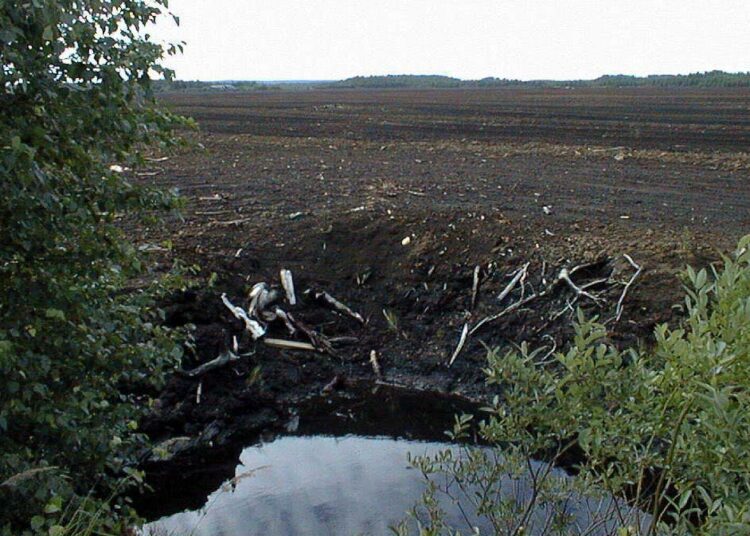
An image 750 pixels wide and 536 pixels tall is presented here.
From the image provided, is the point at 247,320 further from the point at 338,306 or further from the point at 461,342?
the point at 461,342

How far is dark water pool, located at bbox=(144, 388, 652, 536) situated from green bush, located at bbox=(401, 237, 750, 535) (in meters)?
1.47

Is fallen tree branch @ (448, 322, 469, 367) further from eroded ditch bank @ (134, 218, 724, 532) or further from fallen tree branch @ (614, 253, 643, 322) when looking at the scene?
fallen tree branch @ (614, 253, 643, 322)

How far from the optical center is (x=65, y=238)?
4375 mm

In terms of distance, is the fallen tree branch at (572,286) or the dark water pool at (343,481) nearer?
the dark water pool at (343,481)

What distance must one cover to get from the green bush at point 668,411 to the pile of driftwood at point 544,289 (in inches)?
190

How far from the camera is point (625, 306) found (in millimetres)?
9117

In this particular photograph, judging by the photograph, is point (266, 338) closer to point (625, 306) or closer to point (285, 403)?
point (285, 403)

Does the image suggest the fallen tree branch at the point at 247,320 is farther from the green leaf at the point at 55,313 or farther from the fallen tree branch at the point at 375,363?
the green leaf at the point at 55,313

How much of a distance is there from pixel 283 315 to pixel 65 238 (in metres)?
5.61

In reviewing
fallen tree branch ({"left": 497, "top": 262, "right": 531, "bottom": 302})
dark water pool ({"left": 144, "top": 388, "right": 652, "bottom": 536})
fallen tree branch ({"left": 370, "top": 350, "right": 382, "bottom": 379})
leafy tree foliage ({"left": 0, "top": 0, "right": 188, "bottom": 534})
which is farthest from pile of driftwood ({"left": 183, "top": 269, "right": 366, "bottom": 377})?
leafy tree foliage ({"left": 0, "top": 0, "right": 188, "bottom": 534})


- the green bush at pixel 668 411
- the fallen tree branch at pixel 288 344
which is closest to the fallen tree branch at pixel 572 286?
the fallen tree branch at pixel 288 344

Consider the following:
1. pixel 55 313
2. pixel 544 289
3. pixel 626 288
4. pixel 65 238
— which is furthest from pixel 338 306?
pixel 55 313

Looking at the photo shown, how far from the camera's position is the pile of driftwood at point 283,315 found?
31.7 ft

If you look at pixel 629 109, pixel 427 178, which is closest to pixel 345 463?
pixel 427 178
